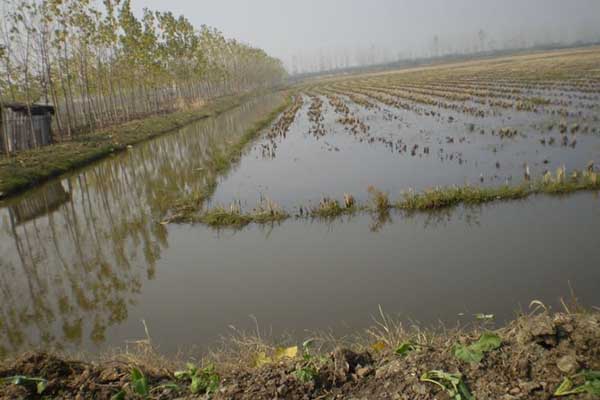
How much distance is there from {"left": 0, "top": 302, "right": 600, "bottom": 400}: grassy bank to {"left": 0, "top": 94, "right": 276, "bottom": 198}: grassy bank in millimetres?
13125

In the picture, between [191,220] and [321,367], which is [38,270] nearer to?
[191,220]

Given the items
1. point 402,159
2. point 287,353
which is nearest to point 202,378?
point 287,353

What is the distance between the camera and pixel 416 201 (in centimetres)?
938

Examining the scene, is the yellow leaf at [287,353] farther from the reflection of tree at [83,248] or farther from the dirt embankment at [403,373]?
the reflection of tree at [83,248]

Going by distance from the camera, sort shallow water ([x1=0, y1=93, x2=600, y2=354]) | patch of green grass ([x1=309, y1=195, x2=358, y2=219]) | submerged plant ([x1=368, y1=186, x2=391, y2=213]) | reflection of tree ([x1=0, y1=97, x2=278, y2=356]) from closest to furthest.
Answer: shallow water ([x1=0, y1=93, x2=600, y2=354]), reflection of tree ([x1=0, y1=97, x2=278, y2=356]), submerged plant ([x1=368, y1=186, x2=391, y2=213]), patch of green grass ([x1=309, y1=195, x2=358, y2=219])

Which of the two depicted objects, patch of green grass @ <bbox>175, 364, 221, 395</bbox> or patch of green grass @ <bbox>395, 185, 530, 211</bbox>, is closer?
patch of green grass @ <bbox>175, 364, 221, 395</bbox>

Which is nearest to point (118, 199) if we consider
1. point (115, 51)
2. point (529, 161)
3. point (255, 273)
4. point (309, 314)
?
point (255, 273)

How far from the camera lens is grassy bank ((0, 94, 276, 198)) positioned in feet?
50.6

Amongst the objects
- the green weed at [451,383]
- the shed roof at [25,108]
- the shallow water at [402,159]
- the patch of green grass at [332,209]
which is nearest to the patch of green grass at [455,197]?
the shallow water at [402,159]

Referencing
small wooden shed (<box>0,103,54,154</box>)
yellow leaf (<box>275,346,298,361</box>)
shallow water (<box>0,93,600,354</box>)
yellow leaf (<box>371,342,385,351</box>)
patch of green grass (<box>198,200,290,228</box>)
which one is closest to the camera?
yellow leaf (<box>275,346,298,361</box>)

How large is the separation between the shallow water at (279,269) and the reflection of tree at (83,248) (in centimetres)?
4

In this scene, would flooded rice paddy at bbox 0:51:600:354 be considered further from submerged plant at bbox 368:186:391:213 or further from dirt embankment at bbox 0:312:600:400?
dirt embankment at bbox 0:312:600:400

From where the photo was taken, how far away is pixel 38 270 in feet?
26.1

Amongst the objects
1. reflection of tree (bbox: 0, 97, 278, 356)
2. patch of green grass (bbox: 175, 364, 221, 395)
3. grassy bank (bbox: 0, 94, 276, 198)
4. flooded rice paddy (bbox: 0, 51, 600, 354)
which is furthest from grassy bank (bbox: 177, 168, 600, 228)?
grassy bank (bbox: 0, 94, 276, 198)
